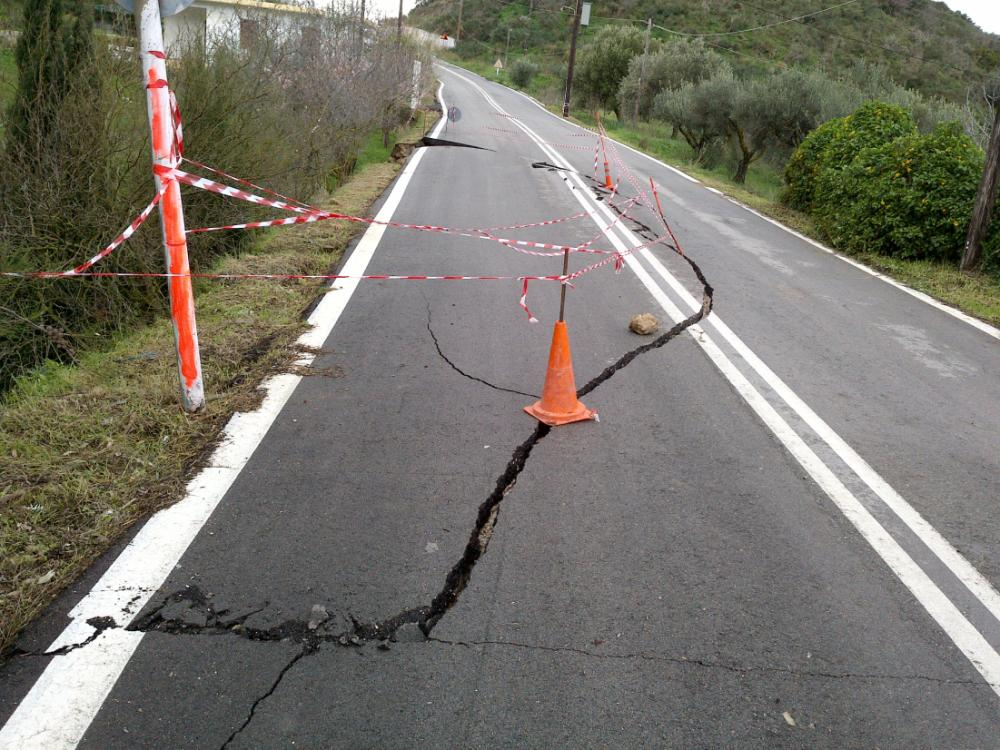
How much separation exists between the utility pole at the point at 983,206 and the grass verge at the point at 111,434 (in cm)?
840

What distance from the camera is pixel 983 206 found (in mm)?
10102

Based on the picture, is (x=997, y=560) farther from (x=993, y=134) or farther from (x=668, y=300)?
(x=993, y=134)

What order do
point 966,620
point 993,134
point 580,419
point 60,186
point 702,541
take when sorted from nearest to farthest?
point 966,620 < point 702,541 < point 580,419 < point 60,186 < point 993,134

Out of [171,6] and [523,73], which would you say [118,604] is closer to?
[171,6]

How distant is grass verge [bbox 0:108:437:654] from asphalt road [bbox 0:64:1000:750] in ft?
1.04

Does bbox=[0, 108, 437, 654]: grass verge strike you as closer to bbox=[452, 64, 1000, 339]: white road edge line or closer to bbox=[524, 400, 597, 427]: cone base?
bbox=[524, 400, 597, 427]: cone base

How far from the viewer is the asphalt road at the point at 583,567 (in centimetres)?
262

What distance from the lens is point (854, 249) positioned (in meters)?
→ 11.4

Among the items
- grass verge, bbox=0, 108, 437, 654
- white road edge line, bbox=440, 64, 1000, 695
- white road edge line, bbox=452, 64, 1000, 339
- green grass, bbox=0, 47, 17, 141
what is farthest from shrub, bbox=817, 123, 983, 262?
green grass, bbox=0, 47, 17, 141

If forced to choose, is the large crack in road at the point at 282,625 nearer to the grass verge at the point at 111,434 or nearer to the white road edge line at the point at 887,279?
the grass verge at the point at 111,434

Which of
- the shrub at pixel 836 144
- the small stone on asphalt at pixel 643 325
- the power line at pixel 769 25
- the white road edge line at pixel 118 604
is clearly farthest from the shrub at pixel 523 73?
the white road edge line at pixel 118 604

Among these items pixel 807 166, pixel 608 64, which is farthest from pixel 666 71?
pixel 807 166

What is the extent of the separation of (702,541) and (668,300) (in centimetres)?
445

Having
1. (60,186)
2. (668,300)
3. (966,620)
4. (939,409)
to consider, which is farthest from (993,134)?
(60,186)
